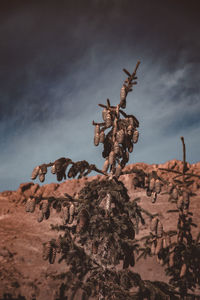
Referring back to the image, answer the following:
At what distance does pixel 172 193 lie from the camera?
3.76 m

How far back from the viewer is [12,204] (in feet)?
59.9

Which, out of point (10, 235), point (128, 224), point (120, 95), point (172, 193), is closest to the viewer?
point (172, 193)

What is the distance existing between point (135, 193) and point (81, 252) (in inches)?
486

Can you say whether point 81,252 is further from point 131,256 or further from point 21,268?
point 21,268

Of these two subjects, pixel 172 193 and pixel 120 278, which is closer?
pixel 172 193

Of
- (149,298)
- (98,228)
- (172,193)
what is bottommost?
(149,298)

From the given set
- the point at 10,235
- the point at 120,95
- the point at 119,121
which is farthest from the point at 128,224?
the point at 10,235

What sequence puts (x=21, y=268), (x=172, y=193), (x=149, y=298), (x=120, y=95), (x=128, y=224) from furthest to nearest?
(x=21, y=268) < (x=120, y=95) < (x=128, y=224) < (x=149, y=298) < (x=172, y=193)

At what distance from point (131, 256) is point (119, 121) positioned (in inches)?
110

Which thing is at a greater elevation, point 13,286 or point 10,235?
point 10,235

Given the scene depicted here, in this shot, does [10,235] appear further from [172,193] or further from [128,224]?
[172,193]

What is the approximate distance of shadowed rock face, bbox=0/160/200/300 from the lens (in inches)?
491

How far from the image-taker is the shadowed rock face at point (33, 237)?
40.9 feet

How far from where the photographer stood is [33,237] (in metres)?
15.8
